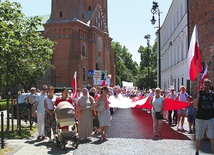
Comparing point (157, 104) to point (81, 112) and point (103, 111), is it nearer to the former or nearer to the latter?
point (103, 111)

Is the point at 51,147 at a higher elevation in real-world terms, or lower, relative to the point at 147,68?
lower

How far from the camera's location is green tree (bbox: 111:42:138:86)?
104 metres

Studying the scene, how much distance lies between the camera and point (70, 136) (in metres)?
9.66

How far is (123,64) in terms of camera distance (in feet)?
354

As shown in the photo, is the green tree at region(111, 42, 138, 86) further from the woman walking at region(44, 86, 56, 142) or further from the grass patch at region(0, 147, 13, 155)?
the grass patch at region(0, 147, 13, 155)

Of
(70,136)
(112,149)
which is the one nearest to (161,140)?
(112,149)

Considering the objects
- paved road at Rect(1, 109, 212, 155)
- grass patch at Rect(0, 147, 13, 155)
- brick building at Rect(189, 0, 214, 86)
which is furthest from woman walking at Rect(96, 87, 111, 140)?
brick building at Rect(189, 0, 214, 86)

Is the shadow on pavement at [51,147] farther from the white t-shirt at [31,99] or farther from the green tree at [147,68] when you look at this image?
the green tree at [147,68]

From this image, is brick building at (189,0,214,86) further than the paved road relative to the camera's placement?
Yes

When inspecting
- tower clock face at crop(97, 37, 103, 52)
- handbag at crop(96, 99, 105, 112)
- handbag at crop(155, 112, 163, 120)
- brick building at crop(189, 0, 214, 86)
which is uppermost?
tower clock face at crop(97, 37, 103, 52)

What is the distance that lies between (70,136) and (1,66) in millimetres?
5349

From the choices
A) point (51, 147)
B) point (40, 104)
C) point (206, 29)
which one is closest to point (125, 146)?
point (51, 147)

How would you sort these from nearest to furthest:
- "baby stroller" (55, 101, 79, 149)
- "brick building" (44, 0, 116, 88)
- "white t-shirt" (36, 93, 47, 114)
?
"baby stroller" (55, 101, 79, 149)
"white t-shirt" (36, 93, 47, 114)
"brick building" (44, 0, 116, 88)

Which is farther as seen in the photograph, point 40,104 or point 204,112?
point 40,104
